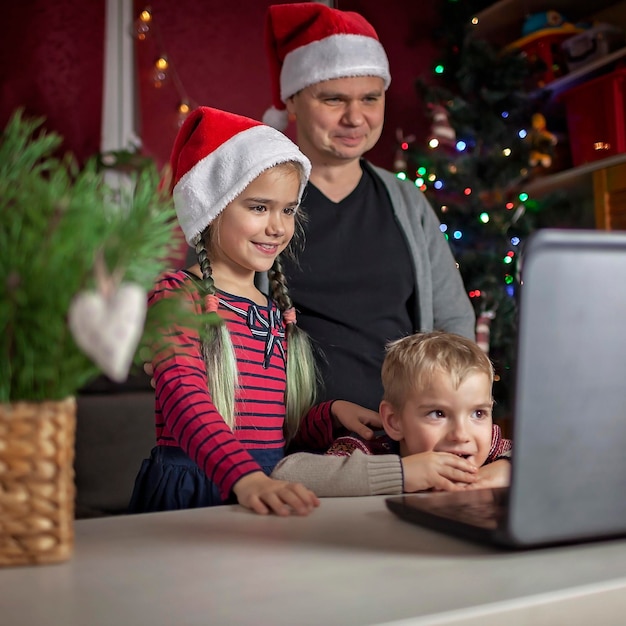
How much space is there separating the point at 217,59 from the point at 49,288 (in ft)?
12.8

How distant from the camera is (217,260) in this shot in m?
1.50

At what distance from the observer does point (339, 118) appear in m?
1.80

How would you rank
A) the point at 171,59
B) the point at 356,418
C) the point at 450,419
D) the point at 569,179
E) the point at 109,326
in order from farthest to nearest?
1. the point at 171,59
2. the point at 569,179
3. the point at 356,418
4. the point at 450,419
5. the point at 109,326

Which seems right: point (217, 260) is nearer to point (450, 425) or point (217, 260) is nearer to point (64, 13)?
point (450, 425)

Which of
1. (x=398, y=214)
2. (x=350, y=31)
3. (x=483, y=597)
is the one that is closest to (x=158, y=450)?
(x=398, y=214)

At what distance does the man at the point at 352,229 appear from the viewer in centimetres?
172

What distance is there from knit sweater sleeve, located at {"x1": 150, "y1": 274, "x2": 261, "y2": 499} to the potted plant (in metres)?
0.38

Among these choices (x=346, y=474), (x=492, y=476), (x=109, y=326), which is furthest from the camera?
(x=492, y=476)

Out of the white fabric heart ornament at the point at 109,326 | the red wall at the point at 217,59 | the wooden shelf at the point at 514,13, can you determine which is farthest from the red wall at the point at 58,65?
the white fabric heart ornament at the point at 109,326

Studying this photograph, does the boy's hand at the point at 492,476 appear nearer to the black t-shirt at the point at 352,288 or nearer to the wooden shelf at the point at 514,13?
the black t-shirt at the point at 352,288

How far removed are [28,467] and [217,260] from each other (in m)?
0.96

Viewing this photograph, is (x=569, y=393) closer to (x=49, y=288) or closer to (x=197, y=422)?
(x=49, y=288)

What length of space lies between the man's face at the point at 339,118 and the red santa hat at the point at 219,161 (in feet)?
1.01

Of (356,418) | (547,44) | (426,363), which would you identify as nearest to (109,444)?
(356,418)
